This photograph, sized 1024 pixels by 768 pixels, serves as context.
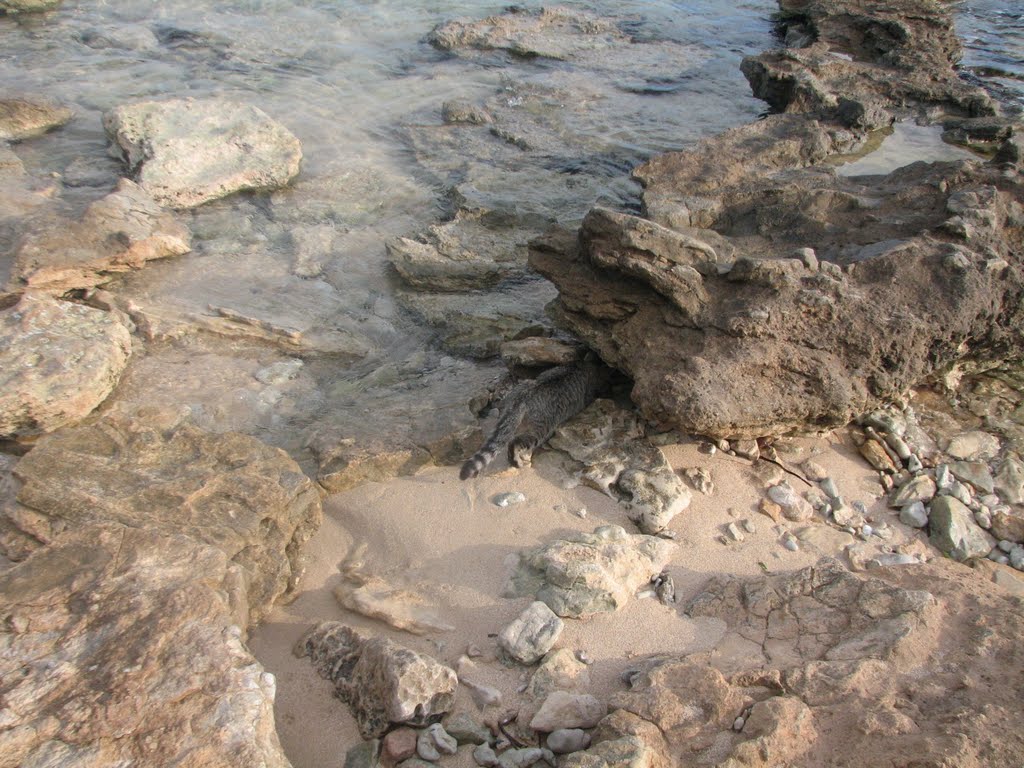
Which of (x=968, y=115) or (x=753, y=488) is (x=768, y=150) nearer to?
(x=968, y=115)

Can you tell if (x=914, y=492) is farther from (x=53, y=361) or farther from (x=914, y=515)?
(x=53, y=361)

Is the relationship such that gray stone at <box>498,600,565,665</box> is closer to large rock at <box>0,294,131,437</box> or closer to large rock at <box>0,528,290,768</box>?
large rock at <box>0,528,290,768</box>

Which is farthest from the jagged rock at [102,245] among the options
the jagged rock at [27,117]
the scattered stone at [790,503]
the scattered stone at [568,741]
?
the scattered stone at [790,503]

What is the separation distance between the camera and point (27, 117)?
20.4 feet

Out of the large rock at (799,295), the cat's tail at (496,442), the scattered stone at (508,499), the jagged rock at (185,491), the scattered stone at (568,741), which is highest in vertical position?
the large rock at (799,295)

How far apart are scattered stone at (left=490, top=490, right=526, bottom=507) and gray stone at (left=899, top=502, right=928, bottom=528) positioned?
1.73 meters

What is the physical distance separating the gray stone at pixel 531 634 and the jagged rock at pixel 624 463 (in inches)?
28.5

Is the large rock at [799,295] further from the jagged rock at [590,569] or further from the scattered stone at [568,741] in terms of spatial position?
the scattered stone at [568,741]

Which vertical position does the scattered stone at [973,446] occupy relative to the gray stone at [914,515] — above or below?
above

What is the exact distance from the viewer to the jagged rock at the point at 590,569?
2.72m

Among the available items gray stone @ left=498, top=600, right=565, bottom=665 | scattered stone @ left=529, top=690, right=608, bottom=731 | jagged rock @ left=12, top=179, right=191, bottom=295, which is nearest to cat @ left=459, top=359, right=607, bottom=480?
gray stone @ left=498, top=600, right=565, bottom=665

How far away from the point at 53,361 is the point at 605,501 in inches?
108

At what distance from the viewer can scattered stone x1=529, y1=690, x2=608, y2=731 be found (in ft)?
7.50

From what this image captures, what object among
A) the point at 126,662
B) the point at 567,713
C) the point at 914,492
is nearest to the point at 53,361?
the point at 126,662
